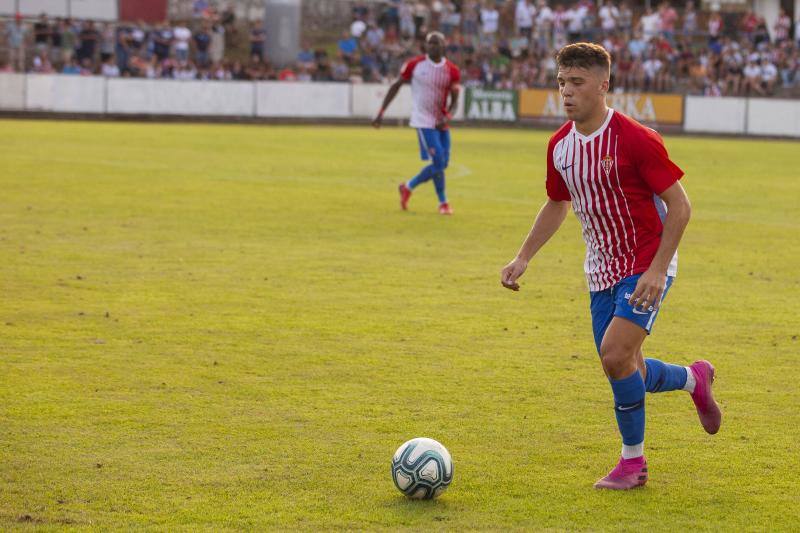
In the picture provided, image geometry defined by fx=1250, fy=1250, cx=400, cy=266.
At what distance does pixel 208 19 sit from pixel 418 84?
96.1 ft

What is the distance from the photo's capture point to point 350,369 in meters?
7.89

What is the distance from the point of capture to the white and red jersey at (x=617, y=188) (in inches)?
213

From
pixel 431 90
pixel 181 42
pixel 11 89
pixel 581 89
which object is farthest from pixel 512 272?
pixel 181 42

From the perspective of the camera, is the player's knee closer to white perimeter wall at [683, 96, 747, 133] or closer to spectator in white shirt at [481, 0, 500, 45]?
white perimeter wall at [683, 96, 747, 133]

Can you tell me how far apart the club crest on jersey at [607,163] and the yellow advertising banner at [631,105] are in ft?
107

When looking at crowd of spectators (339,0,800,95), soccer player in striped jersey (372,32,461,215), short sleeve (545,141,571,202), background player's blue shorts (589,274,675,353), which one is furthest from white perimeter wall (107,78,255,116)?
background player's blue shorts (589,274,675,353)

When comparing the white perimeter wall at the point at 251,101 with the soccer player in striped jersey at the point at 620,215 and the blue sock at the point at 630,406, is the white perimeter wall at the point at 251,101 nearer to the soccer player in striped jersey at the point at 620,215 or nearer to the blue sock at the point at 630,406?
the soccer player in striped jersey at the point at 620,215

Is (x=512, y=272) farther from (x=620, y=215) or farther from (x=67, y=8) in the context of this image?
(x=67, y=8)

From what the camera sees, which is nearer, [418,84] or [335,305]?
[335,305]

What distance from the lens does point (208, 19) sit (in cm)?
4491

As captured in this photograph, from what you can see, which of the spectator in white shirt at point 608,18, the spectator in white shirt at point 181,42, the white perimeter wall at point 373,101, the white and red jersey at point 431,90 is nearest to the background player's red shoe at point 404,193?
the white and red jersey at point 431,90

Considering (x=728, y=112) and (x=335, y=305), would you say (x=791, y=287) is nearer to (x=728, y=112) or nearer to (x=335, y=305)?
(x=335, y=305)

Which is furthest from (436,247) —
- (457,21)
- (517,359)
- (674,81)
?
(457,21)

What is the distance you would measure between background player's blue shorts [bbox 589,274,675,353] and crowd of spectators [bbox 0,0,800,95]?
34.9 metres
